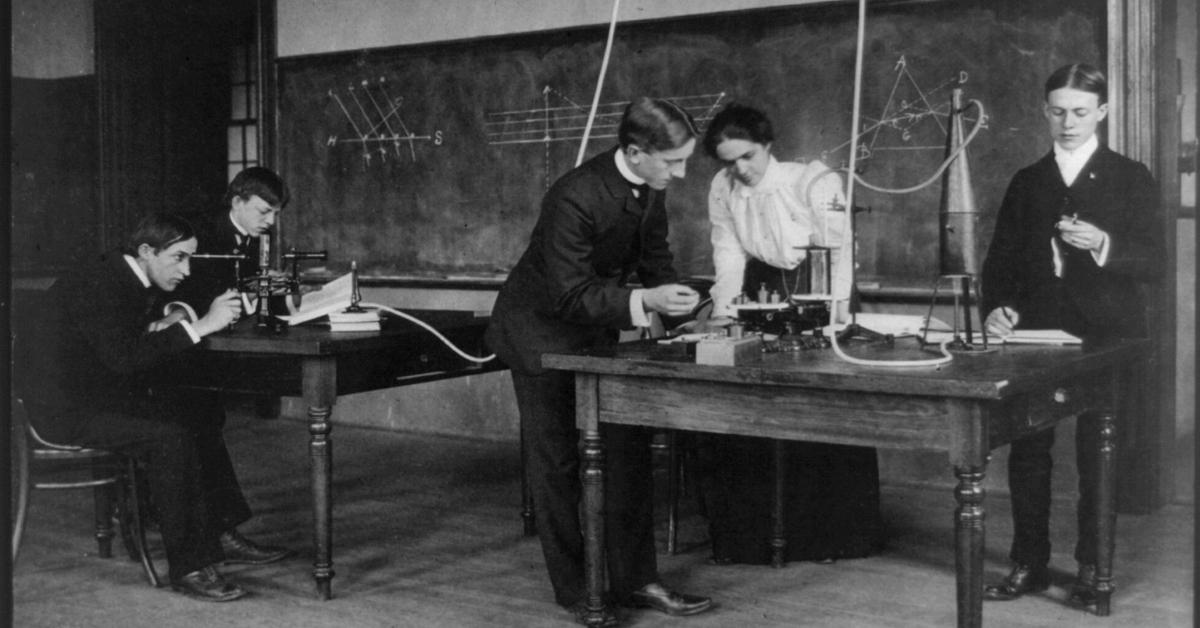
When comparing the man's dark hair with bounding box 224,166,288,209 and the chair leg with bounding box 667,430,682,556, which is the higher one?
the man's dark hair with bounding box 224,166,288,209

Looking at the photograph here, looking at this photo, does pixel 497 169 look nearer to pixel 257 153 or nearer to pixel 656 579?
pixel 257 153

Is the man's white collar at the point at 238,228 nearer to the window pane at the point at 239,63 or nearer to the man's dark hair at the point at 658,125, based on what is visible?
the man's dark hair at the point at 658,125

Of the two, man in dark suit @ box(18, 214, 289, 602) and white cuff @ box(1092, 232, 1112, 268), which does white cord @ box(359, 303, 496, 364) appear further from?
white cuff @ box(1092, 232, 1112, 268)

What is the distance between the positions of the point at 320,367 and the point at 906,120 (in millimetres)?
2776

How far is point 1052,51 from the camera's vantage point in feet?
15.8

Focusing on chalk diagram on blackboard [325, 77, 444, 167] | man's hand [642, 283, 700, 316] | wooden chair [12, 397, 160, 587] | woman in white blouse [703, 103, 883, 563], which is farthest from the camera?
chalk diagram on blackboard [325, 77, 444, 167]

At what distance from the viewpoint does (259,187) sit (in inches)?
176

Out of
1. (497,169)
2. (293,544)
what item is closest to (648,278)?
(293,544)

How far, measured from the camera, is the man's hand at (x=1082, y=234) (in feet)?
11.2

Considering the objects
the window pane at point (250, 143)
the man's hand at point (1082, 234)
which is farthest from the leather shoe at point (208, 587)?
the window pane at point (250, 143)

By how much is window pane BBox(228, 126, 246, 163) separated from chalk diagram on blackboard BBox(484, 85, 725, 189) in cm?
232

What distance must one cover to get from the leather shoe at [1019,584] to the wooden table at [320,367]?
188 cm

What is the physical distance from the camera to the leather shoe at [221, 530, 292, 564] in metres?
4.15

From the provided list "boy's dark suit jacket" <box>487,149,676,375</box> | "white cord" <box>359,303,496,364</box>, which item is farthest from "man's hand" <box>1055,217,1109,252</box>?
"white cord" <box>359,303,496,364</box>
